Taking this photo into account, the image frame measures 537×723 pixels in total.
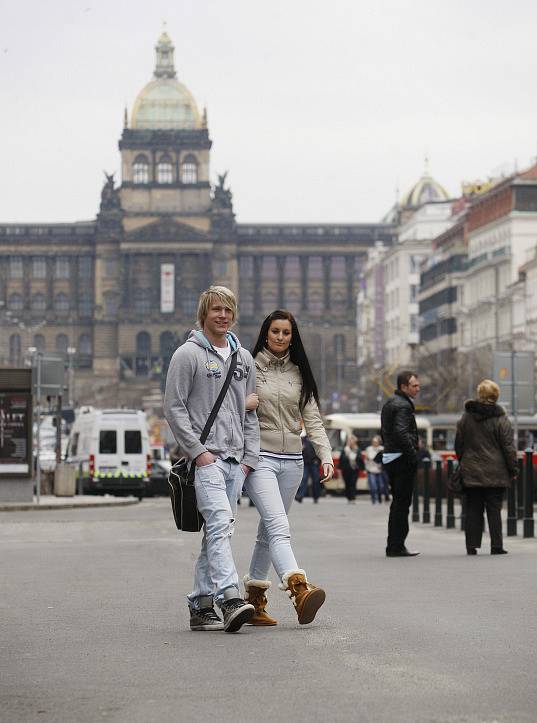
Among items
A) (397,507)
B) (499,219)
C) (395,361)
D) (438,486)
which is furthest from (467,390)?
(397,507)

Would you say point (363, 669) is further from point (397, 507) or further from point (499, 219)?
point (499, 219)

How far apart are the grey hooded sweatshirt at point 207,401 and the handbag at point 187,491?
4cm

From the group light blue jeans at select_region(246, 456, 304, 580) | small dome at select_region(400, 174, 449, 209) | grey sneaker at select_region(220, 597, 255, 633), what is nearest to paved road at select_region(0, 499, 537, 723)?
grey sneaker at select_region(220, 597, 255, 633)

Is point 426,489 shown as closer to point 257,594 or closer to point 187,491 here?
point 257,594

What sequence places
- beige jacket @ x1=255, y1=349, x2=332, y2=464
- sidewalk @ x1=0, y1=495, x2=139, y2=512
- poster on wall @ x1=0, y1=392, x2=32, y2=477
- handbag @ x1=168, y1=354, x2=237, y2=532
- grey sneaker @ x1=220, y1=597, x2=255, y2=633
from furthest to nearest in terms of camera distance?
poster on wall @ x1=0, y1=392, x2=32, y2=477
sidewalk @ x1=0, y1=495, x2=139, y2=512
beige jacket @ x1=255, y1=349, x2=332, y2=464
handbag @ x1=168, y1=354, x2=237, y2=532
grey sneaker @ x1=220, y1=597, x2=255, y2=633

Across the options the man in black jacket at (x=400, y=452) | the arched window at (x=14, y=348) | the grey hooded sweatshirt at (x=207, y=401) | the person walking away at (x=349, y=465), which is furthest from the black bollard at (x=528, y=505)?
the arched window at (x=14, y=348)

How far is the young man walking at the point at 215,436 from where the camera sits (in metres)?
11.2

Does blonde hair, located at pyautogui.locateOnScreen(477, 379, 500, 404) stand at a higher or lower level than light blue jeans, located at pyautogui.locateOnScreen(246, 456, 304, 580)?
higher

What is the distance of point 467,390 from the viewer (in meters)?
97.1

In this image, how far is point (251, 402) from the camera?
11562 mm

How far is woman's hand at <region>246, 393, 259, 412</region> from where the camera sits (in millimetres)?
11555

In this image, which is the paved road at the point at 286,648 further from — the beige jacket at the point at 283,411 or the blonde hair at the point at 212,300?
the blonde hair at the point at 212,300

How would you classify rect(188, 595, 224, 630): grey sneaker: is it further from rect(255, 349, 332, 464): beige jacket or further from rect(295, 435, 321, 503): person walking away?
rect(295, 435, 321, 503): person walking away

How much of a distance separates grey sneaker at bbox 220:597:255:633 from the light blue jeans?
30cm
